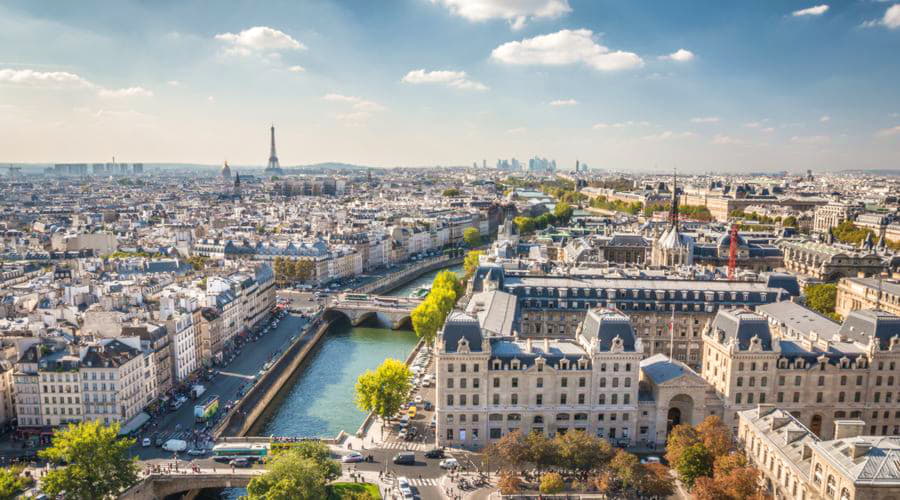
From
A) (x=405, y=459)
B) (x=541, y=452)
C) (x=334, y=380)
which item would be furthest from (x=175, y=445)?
(x=541, y=452)

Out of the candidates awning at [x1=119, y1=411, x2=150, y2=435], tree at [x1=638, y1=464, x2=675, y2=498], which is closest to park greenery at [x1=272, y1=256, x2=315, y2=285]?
awning at [x1=119, y1=411, x2=150, y2=435]

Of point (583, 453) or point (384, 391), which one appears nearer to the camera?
point (583, 453)

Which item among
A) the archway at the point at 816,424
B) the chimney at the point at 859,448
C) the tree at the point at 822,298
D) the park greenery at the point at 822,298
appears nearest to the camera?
the chimney at the point at 859,448

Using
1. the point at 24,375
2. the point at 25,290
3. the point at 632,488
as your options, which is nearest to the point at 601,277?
the point at 632,488

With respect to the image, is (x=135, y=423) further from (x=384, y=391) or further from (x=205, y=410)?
(x=384, y=391)

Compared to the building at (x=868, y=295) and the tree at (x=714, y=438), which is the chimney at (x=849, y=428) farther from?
the building at (x=868, y=295)

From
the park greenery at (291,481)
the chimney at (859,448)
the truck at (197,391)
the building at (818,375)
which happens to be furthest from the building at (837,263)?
the park greenery at (291,481)

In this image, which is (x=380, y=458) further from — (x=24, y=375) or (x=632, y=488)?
(x=24, y=375)
